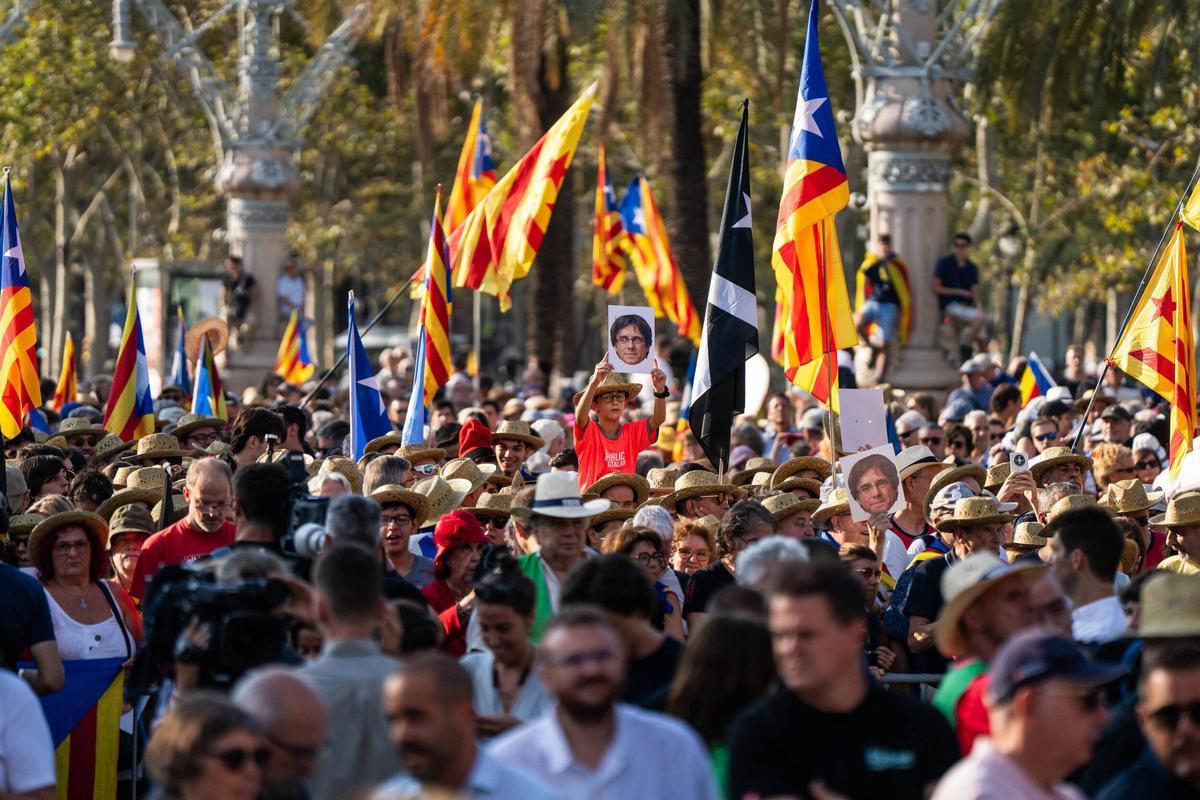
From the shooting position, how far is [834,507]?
35.3 ft

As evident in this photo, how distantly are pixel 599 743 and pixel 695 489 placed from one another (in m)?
5.59

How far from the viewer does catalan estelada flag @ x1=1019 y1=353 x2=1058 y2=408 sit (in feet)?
61.9

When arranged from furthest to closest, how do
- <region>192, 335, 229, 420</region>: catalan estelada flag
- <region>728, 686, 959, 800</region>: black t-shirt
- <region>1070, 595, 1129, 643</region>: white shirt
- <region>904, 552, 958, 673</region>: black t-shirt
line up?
<region>192, 335, 229, 420</region>: catalan estelada flag
<region>904, 552, 958, 673</region>: black t-shirt
<region>1070, 595, 1129, 643</region>: white shirt
<region>728, 686, 959, 800</region>: black t-shirt

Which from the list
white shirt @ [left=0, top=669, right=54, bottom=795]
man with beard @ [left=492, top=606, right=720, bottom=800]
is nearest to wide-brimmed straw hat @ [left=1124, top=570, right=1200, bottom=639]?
man with beard @ [left=492, top=606, right=720, bottom=800]

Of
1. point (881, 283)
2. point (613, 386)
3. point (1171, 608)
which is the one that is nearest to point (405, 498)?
point (613, 386)

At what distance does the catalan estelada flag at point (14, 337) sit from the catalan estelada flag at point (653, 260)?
7.10 m

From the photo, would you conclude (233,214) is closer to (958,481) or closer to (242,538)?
(958,481)

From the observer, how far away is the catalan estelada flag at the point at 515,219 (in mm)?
16562

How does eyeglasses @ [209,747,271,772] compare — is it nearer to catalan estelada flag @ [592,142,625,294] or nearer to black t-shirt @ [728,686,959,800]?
black t-shirt @ [728,686,959,800]

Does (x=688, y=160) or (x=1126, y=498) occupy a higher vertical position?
(x=688, y=160)

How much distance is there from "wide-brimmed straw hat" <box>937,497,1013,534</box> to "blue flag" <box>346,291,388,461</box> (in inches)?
222

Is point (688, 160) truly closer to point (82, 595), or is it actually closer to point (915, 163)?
point (915, 163)

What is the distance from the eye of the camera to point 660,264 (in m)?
21.1

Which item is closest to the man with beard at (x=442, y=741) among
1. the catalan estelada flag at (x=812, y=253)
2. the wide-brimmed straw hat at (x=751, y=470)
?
the catalan estelada flag at (x=812, y=253)
